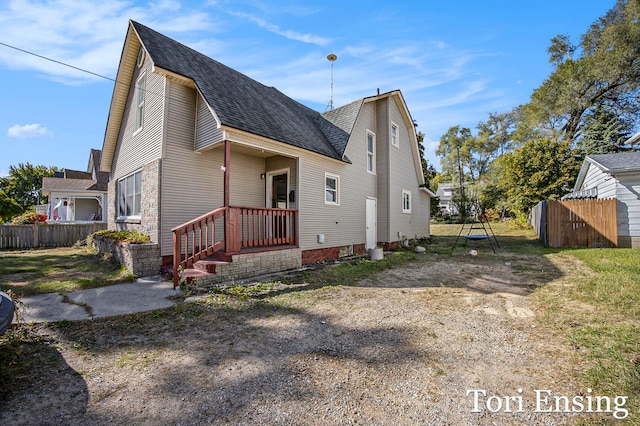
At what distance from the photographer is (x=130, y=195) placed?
32.3 ft

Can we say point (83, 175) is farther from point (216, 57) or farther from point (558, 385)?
point (558, 385)

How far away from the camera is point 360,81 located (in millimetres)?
14266

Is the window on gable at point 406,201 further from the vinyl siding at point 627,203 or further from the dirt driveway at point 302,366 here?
the dirt driveway at point 302,366

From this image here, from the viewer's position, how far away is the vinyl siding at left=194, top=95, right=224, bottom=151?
737 cm

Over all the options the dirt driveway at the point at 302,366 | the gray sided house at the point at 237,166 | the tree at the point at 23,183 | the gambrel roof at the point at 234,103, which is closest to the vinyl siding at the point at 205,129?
the gray sided house at the point at 237,166

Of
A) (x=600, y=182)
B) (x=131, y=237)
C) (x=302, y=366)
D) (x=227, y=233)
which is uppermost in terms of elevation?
(x=600, y=182)

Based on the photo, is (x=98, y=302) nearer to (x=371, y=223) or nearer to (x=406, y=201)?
(x=371, y=223)

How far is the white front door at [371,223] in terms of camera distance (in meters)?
12.4

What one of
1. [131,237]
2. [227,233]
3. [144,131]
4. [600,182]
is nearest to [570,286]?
[227,233]

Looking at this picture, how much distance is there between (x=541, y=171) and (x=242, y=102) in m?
22.2

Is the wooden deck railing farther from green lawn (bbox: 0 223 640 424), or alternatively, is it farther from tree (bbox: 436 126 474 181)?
tree (bbox: 436 126 474 181)

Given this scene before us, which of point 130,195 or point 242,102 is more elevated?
point 242,102

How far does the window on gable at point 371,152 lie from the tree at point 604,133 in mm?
21994

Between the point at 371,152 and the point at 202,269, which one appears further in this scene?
the point at 371,152
